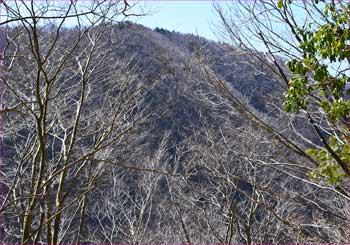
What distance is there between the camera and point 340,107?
3.04 meters

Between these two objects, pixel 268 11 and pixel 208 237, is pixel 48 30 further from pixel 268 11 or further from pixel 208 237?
pixel 208 237

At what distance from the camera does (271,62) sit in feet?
14.6

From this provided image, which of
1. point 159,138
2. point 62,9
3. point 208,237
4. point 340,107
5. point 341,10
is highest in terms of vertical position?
point 341,10

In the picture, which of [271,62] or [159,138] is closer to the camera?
[271,62]

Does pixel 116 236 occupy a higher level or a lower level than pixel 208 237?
lower

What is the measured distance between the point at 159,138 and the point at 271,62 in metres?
15.0

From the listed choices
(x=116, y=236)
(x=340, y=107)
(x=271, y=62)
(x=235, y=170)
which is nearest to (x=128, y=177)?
(x=116, y=236)

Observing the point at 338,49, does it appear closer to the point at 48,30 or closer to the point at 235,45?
the point at 235,45

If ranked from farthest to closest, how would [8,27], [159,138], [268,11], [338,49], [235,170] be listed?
[159,138] → [235,170] → [8,27] → [268,11] → [338,49]

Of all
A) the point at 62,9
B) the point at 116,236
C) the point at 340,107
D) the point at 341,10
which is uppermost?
the point at 341,10

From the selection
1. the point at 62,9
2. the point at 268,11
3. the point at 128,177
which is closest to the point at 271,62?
the point at 268,11

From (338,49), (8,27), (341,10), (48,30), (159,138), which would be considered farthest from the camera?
(159,138)

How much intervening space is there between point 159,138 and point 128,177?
2.56m

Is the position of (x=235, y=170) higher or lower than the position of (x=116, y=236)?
higher
